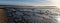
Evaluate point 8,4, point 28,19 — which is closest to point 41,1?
point 28,19

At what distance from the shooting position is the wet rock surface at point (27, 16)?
29.1 inches

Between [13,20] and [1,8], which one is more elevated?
[1,8]

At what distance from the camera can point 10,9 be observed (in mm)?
751

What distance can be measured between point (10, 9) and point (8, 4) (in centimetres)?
5

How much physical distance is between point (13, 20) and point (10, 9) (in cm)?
11

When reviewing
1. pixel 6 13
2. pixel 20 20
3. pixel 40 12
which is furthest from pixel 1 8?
pixel 40 12

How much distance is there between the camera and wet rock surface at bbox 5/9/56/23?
74cm

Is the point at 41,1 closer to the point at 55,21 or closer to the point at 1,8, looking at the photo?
the point at 55,21

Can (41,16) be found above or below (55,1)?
below

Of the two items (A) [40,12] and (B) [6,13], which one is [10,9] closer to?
(B) [6,13]

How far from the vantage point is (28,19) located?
742 mm

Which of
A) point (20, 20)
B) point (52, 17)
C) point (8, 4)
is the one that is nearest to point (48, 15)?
point (52, 17)

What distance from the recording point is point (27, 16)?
0.75m

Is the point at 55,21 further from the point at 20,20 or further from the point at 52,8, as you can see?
the point at 20,20
